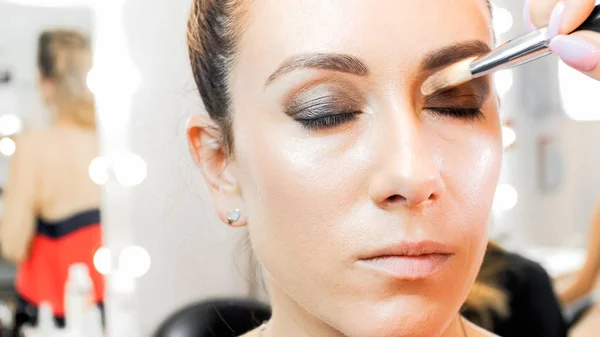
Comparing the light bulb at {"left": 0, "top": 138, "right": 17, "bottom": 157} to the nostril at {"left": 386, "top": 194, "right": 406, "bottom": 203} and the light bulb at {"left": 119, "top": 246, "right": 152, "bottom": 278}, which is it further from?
the nostril at {"left": 386, "top": 194, "right": 406, "bottom": 203}

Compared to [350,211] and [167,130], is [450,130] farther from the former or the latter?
[167,130]

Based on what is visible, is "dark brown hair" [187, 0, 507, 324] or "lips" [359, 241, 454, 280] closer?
"lips" [359, 241, 454, 280]

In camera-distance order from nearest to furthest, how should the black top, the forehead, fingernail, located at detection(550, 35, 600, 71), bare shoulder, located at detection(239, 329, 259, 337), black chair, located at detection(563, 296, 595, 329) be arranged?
fingernail, located at detection(550, 35, 600, 71)
the forehead
bare shoulder, located at detection(239, 329, 259, 337)
the black top
black chair, located at detection(563, 296, 595, 329)

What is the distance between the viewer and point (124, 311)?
1.09 m

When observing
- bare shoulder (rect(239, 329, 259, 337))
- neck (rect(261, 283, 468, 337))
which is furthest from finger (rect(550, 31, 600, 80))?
bare shoulder (rect(239, 329, 259, 337))

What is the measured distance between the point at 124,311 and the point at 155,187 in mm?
271

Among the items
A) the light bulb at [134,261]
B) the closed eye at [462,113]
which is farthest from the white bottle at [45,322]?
the closed eye at [462,113]

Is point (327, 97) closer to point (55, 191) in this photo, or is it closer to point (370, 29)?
point (370, 29)

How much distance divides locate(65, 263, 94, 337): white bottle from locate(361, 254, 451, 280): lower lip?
2.60 ft

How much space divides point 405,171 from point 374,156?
0.04 metres

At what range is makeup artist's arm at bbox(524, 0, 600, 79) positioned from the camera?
43 cm

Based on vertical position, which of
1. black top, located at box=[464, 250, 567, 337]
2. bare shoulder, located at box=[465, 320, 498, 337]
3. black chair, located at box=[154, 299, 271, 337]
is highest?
bare shoulder, located at box=[465, 320, 498, 337]

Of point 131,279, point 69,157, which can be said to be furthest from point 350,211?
point 69,157

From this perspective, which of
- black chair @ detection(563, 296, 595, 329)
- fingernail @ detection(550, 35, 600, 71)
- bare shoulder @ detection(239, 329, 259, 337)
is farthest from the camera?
black chair @ detection(563, 296, 595, 329)
